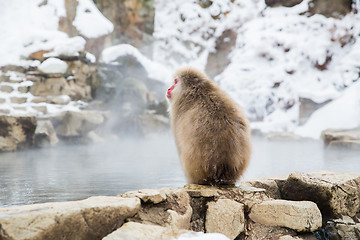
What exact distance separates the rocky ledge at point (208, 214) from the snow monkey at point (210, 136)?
0.09 metres

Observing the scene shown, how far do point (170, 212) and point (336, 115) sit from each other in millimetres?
9269

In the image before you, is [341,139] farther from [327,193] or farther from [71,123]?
[71,123]

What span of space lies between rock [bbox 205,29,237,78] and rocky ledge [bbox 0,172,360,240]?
15.5 meters

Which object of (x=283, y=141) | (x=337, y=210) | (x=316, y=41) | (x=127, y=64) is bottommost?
(x=283, y=141)

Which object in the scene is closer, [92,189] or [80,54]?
[92,189]

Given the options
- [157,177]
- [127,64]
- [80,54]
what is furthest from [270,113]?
[157,177]

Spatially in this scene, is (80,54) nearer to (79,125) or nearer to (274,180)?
(79,125)

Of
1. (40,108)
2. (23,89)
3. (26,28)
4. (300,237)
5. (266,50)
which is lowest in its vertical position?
(40,108)

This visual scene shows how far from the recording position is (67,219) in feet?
3.29

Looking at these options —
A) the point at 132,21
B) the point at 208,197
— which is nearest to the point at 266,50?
the point at 132,21

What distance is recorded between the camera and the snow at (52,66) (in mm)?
8062

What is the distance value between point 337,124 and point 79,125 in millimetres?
6725

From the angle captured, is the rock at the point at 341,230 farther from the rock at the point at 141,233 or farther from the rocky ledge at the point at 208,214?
the rock at the point at 141,233

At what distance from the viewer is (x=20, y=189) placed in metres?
2.52
